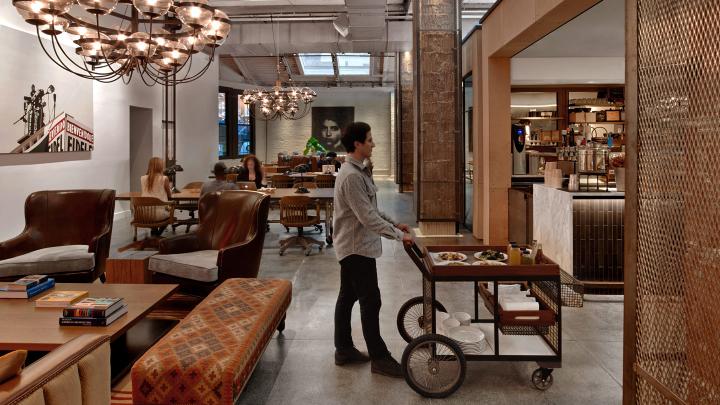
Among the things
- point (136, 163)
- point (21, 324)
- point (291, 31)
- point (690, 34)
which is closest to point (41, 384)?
point (21, 324)

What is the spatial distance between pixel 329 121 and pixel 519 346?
20.5 m

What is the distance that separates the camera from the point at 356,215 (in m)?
3.38

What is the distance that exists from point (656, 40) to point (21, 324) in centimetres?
342

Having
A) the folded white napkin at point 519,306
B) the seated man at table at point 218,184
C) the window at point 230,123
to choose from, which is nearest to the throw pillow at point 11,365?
the folded white napkin at point 519,306

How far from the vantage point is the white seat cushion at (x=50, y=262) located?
4645 millimetres

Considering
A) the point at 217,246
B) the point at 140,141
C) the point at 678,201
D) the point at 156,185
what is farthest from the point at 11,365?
the point at 140,141

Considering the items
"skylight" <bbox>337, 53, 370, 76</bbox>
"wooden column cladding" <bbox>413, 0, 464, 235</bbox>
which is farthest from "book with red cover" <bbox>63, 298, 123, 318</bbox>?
"skylight" <bbox>337, 53, 370, 76</bbox>

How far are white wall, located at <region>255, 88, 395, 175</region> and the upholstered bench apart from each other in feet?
66.3

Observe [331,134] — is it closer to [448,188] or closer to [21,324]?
[448,188]

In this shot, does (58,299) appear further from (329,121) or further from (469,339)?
(329,121)

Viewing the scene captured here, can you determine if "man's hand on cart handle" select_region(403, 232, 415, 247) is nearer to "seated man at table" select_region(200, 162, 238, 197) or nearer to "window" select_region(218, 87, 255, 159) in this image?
"seated man at table" select_region(200, 162, 238, 197)

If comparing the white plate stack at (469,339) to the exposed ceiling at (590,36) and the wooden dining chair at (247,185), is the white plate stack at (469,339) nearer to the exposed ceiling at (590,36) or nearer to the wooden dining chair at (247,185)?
the exposed ceiling at (590,36)

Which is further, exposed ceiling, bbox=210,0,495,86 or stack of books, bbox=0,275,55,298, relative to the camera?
exposed ceiling, bbox=210,0,495,86

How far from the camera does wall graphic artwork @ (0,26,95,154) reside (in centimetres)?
734
